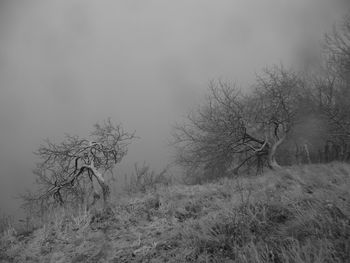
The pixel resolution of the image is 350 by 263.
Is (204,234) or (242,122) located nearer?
(204,234)

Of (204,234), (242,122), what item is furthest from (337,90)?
(204,234)

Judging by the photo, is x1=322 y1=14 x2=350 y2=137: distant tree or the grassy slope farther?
x1=322 y1=14 x2=350 y2=137: distant tree

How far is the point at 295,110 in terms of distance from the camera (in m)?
14.5

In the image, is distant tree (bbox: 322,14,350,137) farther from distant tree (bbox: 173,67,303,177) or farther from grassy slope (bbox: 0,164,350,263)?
grassy slope (bbox: 0,164,350,263)

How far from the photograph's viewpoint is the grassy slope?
7.18 ft

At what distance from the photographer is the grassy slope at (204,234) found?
2.19 meters

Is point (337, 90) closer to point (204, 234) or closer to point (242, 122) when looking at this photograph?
point (242, 122)

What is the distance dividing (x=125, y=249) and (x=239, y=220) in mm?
2009

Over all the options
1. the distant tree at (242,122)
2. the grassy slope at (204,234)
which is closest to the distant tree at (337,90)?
the distant tree at (242,122)

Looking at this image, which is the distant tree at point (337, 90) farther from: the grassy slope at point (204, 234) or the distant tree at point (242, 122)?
the grassy slope at point (204, 234)

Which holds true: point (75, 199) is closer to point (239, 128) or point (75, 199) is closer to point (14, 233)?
point (14, 233)

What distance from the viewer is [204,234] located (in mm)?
2902

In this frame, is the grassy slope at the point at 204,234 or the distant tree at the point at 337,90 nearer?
the grassy slope at the point at 204,234

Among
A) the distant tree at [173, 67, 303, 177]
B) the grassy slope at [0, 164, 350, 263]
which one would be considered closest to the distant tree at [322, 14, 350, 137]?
the distant tree at [173, 67, 303, 177]
